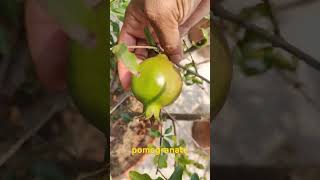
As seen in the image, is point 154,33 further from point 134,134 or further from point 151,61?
point 134,134

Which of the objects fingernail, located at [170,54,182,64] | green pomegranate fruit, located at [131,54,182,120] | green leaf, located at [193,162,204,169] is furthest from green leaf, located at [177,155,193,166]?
fingernail, located at [170,54,182,64]

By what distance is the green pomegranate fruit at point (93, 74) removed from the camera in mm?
1154

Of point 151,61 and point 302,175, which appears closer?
point 151,61

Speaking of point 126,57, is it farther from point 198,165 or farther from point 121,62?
point 198,165

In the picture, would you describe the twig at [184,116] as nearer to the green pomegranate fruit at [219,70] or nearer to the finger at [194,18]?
the green pomegranate fruit at [219,70]

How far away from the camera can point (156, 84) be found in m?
1.13

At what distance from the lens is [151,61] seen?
1142 mm

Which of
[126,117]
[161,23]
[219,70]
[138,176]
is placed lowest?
[138,176]

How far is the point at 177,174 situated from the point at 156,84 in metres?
0.21

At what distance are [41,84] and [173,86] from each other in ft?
1.01

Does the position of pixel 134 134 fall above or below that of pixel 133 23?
below

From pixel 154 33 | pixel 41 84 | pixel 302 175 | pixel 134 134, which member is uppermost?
pixel 154 33

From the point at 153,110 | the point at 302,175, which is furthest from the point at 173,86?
the point at 302,175

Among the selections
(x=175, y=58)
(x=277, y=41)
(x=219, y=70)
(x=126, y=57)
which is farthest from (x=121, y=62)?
(x=277, y=41)
